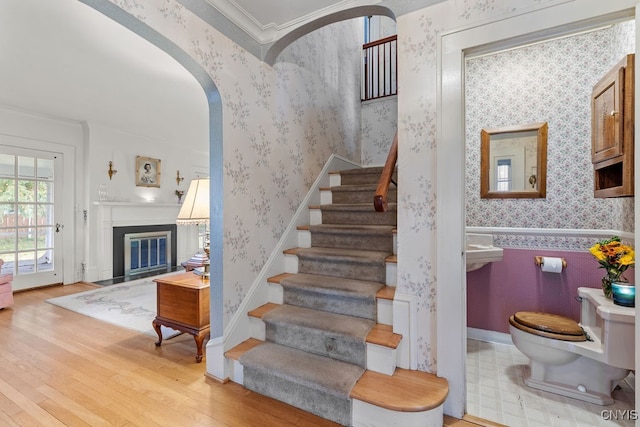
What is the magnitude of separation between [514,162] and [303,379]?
228 centimetres

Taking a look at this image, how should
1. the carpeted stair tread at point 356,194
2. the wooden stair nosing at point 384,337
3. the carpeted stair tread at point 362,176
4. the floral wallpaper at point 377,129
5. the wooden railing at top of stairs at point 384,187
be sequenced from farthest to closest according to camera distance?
the floral wallpaper at point 377,129
the carpeted stair tread at point 362,176
the carpeted stair tread at point 356,194
the wooden railing at top of stairs at point 384,187
the wooden stair nosing at point 384,337

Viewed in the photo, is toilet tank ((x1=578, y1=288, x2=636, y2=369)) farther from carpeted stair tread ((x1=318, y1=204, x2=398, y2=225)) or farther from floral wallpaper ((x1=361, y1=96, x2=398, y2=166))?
floral wallpaper ((x1=361, y1=96, x2=398, y2=166))

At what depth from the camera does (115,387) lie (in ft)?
5.85

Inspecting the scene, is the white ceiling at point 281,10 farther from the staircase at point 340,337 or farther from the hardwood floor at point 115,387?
the hardwood floor at point 115,387

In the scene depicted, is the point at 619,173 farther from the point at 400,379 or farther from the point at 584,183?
the point at 400,379

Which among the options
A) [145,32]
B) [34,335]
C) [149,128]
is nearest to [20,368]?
[34,335]

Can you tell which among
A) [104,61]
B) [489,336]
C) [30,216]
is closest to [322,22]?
[104,61]

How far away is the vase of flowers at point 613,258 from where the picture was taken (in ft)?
5.75

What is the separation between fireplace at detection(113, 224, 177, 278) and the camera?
4.79 m

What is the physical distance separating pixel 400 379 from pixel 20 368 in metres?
2.46

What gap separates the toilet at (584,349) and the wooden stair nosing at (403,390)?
2.59 ft

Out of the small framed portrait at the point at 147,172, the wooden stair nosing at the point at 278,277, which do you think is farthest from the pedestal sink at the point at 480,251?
the small framed portrait at the point at 147,172

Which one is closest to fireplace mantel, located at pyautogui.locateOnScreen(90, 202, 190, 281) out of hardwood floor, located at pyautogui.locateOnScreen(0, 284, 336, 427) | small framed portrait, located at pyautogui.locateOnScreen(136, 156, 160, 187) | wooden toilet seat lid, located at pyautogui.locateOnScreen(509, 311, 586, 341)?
small framed portrait, located at pyautogui.locateOnScreen(136, 156, 160, 187)

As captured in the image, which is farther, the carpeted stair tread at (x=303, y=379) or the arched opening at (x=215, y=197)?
the arched opening at (x=215, y=197)
